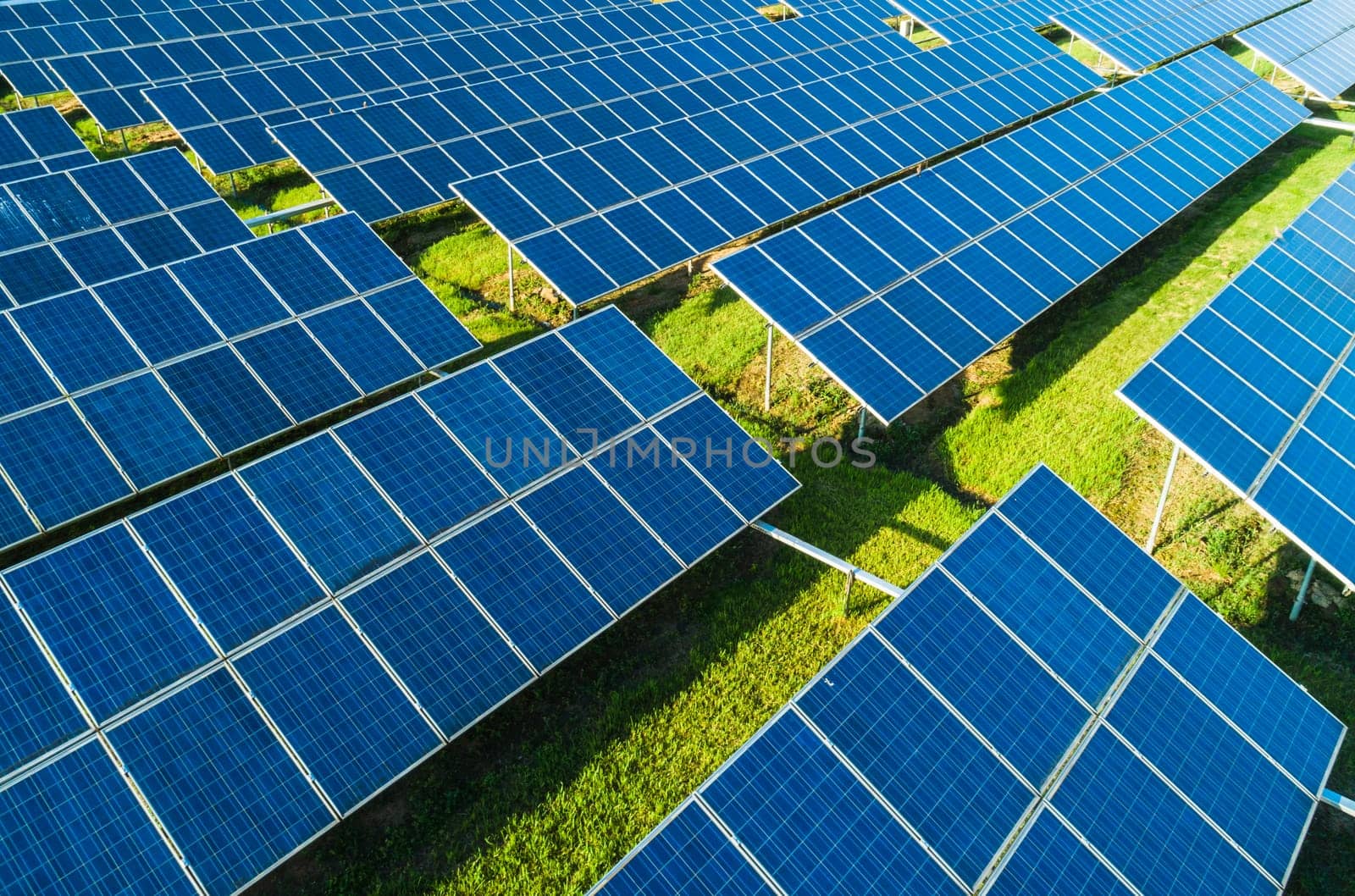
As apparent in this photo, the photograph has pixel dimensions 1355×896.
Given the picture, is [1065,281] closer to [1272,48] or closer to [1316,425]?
[1316,425]

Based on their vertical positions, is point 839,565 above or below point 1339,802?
below

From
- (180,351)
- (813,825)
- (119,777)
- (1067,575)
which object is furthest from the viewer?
(180,351)

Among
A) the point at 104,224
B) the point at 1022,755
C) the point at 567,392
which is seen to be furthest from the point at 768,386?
the point at 104,224

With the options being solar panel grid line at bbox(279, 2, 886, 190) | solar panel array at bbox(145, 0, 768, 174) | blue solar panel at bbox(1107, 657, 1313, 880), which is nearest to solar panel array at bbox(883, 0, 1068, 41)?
solar panel grid line at bbox(279, 2, 886, 190)

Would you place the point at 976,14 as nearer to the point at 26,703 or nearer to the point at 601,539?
the point at 601,539

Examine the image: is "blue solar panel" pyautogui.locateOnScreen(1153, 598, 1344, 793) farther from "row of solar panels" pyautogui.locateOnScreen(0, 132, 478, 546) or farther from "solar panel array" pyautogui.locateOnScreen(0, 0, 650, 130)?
"solar panel array" pyautogui.locateOnScreen(0, 0, 650, 130)

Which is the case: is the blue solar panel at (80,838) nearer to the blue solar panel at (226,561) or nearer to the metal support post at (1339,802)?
the blue solar panel at (226,561)
